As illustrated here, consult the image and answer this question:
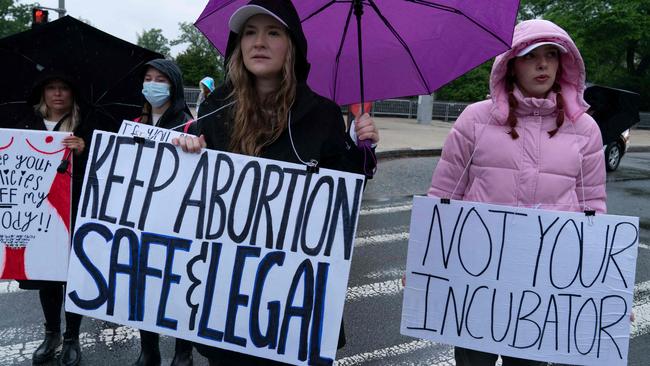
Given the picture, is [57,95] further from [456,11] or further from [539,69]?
[539,69]

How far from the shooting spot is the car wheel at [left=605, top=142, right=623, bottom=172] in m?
13.0

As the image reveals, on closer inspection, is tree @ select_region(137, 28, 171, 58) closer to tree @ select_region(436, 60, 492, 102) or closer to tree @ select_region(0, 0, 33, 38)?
tree @ select_region(0, 0, 33, 38)

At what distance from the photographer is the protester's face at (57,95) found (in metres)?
3.32

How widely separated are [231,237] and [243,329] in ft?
1.11

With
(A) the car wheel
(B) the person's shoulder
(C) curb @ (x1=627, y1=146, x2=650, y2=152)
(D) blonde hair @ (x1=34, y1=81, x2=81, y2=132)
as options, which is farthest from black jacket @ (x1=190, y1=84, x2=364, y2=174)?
(C) curb @ (x1=627, y1=146, x2=650, y2=152)

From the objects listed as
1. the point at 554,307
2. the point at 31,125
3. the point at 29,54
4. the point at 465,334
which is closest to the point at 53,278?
the point at 31,125

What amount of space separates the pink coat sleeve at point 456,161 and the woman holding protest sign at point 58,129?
79.2 inches

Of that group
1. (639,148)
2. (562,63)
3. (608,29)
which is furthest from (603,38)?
(562,63)

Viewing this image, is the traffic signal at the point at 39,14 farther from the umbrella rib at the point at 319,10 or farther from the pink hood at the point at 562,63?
the pink hood at the point at 562,63

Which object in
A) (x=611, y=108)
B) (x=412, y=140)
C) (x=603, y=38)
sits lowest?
(x=412, y=140)

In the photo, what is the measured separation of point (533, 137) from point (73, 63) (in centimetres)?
262

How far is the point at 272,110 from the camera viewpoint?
2.13 metres

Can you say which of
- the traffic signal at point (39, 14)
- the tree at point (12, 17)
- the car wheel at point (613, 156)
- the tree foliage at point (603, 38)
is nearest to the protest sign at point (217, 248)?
the car wheel at point (613, 156)

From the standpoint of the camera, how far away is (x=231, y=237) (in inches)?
82.3
